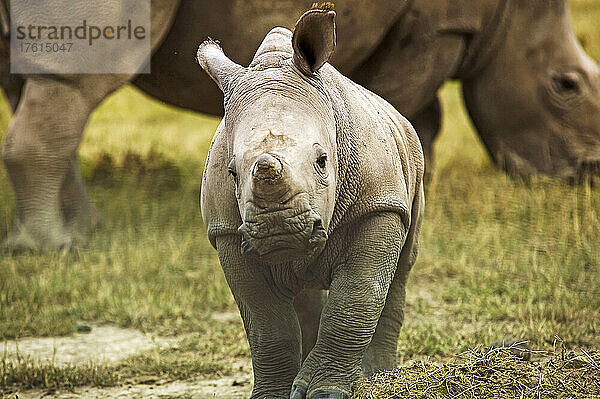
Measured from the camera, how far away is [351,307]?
367cm

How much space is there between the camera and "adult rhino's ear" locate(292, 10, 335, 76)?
340 cm

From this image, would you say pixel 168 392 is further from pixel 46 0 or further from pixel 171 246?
pixel 46 0

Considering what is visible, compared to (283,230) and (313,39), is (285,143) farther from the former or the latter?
(313,39)

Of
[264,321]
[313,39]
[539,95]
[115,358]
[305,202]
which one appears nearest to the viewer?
[305,202]

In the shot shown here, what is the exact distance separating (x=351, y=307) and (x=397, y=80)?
12.1 ft

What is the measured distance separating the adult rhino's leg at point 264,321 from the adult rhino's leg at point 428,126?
14.4 feet

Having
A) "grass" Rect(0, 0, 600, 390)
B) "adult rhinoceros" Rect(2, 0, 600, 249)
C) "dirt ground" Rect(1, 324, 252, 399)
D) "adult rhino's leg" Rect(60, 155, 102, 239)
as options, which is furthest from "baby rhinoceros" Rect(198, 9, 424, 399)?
"adult rhino's leg" Rect(60, 155, 102, 239)

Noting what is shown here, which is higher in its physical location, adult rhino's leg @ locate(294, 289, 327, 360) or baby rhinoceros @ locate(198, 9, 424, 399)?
baby rhinoceros @ locate(198, 9, 424, 399)

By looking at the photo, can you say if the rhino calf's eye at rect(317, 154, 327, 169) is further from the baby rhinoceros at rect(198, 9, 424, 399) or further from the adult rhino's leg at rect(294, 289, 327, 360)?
the adult rhino's leg at rect(294, 289, 327, 360)

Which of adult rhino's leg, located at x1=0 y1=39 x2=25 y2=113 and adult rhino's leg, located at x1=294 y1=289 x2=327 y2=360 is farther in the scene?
adult rhino's leg, located at x1=0 y1=39 x2=25 y2=113

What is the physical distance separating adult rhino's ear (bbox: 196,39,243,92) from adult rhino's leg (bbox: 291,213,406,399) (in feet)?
2.28

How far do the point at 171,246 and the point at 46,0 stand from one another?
1.82 m

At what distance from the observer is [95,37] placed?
657 cm

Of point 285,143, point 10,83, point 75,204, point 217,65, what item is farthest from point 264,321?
point 10,83
